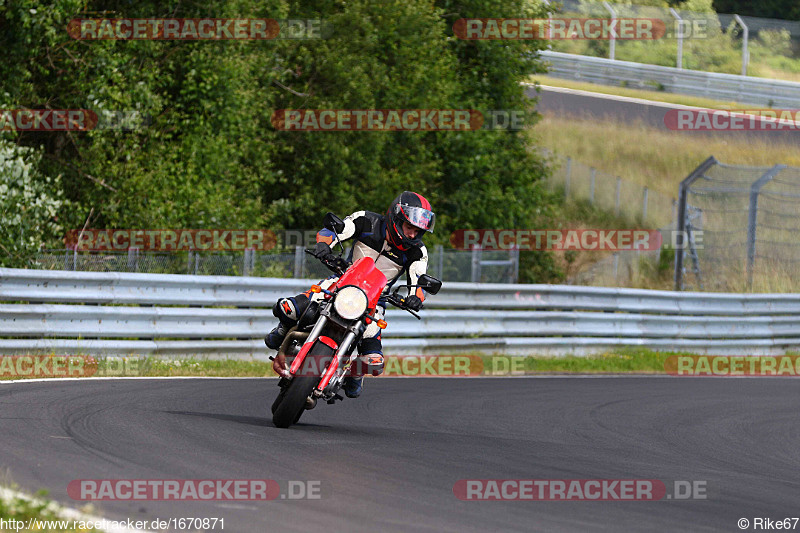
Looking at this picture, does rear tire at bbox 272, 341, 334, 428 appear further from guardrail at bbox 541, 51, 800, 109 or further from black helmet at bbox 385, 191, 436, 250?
guardrail at bbox 541, 51, 800, 109

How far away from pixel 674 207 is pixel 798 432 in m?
23.3

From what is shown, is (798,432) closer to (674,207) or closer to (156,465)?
(156,465)

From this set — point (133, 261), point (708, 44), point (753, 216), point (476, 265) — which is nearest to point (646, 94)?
point (708, 44)

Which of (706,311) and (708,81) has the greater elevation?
(708,81)

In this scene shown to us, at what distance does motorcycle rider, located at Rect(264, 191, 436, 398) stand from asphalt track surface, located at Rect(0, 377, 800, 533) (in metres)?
0.55

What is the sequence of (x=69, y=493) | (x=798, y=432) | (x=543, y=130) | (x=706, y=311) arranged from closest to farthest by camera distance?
(x=69, y=493)
(x=798, y=432)
(x=706, y=311)
(x=543, y=130)

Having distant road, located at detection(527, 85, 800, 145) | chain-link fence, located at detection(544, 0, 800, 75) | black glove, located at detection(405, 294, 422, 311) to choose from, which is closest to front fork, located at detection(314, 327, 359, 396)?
black glove, located at detection(405, 294, 422, 311)

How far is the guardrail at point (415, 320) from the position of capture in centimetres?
1209

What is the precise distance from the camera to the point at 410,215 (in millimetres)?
8492

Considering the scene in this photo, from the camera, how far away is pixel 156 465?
6.24 meters

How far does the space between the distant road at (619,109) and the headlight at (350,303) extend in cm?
3193

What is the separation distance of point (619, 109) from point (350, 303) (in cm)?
3395

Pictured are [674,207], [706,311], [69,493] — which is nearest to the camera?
[69,493]

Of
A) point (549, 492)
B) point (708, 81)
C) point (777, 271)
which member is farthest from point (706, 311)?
point (708, 81)
